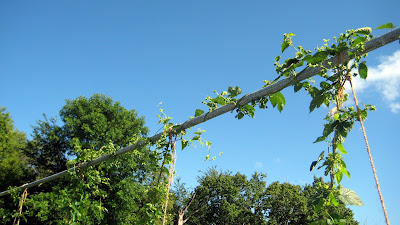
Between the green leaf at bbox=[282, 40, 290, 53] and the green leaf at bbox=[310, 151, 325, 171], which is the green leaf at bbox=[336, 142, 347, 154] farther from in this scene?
the green leaf at bbox=[282, 40, 290, 53]

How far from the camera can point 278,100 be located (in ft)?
6.75

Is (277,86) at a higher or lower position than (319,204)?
higher

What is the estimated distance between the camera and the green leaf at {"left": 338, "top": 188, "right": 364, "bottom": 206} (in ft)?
4.42

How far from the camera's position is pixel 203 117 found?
2451 millimetres

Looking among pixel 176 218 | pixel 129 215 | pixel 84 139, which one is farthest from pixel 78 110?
pixel 176 218

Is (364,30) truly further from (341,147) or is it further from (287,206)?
(287,206)

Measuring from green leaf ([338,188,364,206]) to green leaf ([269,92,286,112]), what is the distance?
31.4 inches

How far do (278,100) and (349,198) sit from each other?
2.88 feet

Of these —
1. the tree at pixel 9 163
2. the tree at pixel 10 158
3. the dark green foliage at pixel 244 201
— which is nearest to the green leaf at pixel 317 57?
the tree at pixel 9 163

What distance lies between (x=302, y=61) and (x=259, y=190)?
2692cm

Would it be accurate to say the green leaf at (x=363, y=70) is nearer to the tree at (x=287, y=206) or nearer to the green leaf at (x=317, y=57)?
the green leaf at (x=317, y=57)

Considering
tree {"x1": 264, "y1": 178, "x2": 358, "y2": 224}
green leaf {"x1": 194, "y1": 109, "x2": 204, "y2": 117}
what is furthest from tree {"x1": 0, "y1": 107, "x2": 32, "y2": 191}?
tree {"x1": 264, "y1": 178, "x2": 358, "y2": 224}

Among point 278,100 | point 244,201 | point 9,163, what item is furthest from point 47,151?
point 244,201

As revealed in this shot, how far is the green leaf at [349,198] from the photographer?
1349 millimetres
